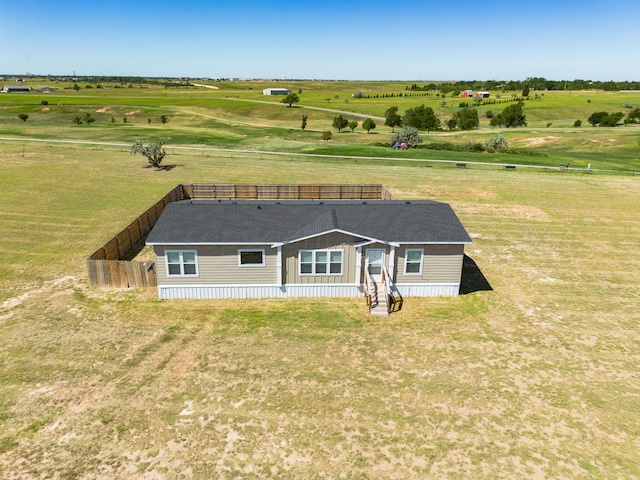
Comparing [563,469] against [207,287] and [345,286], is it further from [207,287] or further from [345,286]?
[207,287]

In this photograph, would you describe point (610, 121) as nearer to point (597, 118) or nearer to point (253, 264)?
point (597, 118)

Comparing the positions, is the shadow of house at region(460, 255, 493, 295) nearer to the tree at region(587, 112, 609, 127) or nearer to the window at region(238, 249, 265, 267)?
the window at region(238, 249, 265, 267)

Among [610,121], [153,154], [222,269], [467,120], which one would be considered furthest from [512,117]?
[222,269]

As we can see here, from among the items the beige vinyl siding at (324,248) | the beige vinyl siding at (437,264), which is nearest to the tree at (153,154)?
the beige vinyl siding at (324,248)

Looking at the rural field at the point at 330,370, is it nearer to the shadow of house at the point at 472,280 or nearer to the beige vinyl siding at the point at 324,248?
the shadow of house at the point at 472,280

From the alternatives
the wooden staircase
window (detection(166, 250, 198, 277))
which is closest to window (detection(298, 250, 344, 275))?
the wooden staircase

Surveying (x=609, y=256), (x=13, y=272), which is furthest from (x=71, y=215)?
(x=609, y=256)
